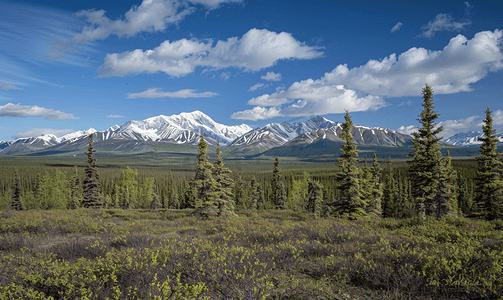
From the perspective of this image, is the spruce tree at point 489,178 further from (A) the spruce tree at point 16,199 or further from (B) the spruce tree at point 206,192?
(A) the spruce tree at point 16,199

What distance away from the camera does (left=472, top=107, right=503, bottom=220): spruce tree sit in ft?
97.1

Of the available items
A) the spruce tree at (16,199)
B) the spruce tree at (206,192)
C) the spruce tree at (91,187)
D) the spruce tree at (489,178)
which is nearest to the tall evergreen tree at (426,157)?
the spruce tree at (489,178)

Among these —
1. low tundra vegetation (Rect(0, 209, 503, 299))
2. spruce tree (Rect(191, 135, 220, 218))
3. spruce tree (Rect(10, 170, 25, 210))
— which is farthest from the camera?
spruce tree (Rect(10, 170, 25, 210))

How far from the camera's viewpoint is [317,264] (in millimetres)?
7344

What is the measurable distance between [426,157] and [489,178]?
861 cm

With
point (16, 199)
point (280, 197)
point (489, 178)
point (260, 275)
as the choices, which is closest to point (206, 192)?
point (260, 275)

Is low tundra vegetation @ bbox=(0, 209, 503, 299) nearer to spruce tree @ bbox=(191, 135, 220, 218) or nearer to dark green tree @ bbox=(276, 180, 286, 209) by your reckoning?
spruce tree @ bbox=(191, 135, 220, 218)

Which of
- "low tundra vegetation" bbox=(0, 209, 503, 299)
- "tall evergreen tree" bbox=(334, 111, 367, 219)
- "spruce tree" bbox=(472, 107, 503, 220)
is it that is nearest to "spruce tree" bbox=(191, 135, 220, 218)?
"tall evergreen tree" bbox=(334, 111, 367, 219)

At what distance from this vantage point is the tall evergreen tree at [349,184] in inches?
1029

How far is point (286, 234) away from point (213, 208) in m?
18.8

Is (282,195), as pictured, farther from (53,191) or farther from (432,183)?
(53,191)

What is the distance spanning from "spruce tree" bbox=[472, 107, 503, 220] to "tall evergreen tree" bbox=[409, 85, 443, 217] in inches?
230

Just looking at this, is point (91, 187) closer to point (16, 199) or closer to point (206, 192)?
point (16, 199)

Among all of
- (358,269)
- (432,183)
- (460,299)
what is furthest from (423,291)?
(432,183)
